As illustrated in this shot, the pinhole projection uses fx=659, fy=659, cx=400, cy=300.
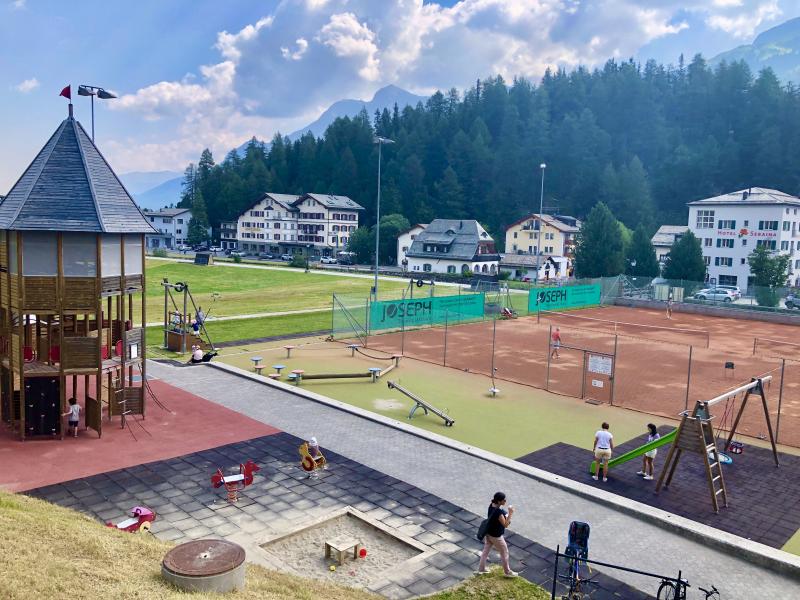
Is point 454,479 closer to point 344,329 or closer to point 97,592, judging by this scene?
point 97,592

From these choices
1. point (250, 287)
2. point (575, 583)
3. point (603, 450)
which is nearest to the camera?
point (575, 583)

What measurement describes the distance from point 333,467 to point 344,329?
68.2 feet

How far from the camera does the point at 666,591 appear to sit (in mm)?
11492

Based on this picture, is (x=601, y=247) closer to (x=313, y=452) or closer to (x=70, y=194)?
(x=313, y=452)

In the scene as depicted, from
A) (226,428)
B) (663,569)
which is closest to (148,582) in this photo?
(663,569)

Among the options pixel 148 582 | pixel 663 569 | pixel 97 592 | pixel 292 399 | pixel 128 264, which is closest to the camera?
pixel 97 592

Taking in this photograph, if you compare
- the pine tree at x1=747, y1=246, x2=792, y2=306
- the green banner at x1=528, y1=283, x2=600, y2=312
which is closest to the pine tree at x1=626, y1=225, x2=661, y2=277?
the pine tree at x1=747, y1=246, x2=792, y2=306

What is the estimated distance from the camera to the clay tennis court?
82.5 ft

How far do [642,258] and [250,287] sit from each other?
142 ft

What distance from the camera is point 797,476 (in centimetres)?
1789

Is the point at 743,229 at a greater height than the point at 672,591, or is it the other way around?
the point at 743,229

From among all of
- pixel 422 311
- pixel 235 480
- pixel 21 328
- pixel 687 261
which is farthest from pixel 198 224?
pixel 235 480

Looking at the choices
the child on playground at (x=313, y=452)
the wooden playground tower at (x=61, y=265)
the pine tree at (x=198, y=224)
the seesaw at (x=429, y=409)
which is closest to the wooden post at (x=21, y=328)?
the wooden playground tower at (x=61, y=265)

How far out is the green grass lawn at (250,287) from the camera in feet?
167
